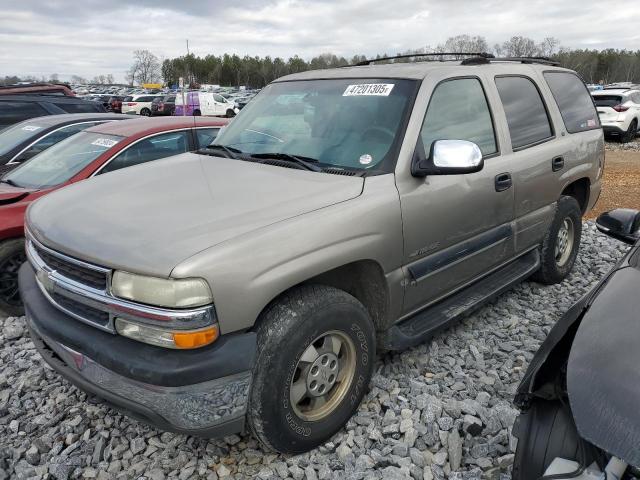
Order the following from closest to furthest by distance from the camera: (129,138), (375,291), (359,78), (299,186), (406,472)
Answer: (406,472) → (299,186) → (375,291) → (359,78) → (129,138)

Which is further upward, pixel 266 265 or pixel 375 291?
pixel 266 265

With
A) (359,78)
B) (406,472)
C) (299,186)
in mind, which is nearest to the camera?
(406,472)

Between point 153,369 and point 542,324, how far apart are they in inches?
123

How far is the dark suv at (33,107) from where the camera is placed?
884cm

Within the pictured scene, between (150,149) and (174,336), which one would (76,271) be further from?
(150,149)

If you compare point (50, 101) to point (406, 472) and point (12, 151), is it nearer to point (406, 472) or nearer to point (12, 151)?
point (12, 151)

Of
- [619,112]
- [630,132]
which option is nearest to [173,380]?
[619,112]

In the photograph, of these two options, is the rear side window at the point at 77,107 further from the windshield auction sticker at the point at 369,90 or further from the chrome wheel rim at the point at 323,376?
the chrome wheel rim at the point at 323,376

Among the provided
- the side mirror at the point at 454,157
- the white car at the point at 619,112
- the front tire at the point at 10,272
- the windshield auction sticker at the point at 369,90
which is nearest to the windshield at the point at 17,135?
the front tire at the point at 10,272

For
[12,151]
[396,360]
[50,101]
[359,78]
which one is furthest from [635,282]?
[50,101]

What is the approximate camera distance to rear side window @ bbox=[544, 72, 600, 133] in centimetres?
448

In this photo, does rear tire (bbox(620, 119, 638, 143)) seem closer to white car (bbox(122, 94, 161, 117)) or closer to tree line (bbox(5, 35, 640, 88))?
white car (bbox(122, 94, 161, 117))

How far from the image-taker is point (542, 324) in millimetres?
4086

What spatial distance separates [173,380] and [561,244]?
3854 millimetres
